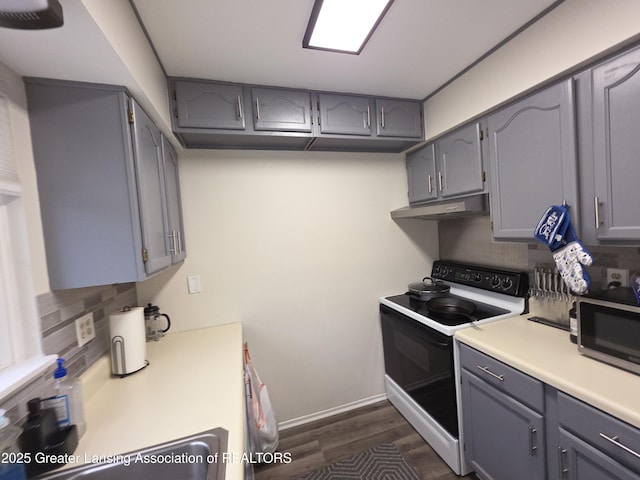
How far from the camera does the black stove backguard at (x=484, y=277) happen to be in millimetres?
1713

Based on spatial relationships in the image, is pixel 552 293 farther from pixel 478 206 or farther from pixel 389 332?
pixel 389 332

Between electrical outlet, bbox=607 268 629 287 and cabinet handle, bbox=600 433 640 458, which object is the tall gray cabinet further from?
electrical outlet, bbox=607 268 629 287

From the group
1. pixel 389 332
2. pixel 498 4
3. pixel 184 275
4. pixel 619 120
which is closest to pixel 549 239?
pixel 619 120

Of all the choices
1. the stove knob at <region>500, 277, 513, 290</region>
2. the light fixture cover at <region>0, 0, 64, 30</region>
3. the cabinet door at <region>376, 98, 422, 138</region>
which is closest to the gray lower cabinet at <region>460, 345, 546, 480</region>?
the stove knob at <region>500, 277, 513, 290</region>

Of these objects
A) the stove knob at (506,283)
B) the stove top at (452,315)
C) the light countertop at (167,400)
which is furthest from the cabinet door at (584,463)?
the light countertop at (167,400)

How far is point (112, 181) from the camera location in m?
1.01

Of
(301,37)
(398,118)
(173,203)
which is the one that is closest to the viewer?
(301,37)

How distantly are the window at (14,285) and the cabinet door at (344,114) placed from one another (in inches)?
58.0

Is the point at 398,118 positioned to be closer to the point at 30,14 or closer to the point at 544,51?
the point at 544,51

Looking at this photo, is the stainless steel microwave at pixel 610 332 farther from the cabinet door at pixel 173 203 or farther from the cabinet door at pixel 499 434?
the cabinet door at pixel 173 203

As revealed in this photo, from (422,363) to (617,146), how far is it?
1494 mm

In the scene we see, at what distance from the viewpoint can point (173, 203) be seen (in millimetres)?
1587

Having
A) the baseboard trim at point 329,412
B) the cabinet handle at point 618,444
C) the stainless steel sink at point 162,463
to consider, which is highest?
the stainless steel sink at point 162,463

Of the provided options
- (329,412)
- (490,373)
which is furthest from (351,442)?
(490,373)
